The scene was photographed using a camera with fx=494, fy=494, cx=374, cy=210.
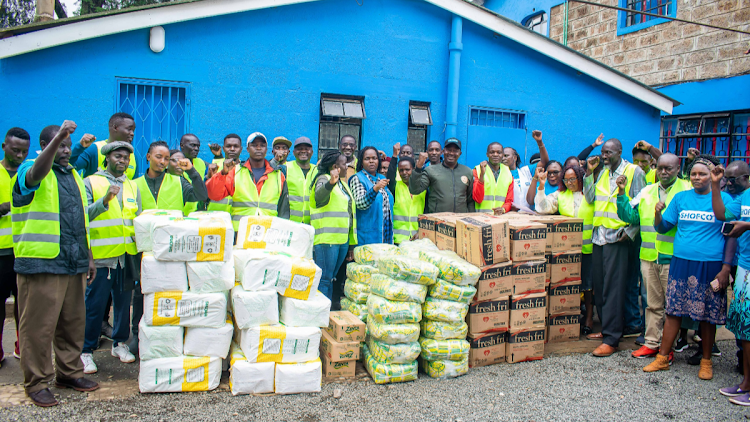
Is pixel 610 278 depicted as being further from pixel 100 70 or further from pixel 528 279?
pixel 100 70

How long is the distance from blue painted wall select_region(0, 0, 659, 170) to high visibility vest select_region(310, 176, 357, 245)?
8.95 feet

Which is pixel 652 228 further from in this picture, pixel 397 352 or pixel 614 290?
pixel 397 352

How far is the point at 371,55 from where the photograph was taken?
817 cm

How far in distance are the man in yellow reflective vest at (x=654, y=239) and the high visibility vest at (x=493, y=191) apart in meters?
1.57

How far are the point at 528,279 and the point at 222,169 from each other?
3.25m

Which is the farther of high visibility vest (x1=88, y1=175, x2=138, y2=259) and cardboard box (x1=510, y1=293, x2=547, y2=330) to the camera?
cardboard box (x1=510, y1=293, x2=547, y2=330)

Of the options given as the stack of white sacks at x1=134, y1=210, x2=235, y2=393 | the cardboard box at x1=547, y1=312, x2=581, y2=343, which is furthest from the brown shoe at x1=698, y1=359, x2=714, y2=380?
the stack of white sacks at x1=134, y1=210, x2=235, y2=393

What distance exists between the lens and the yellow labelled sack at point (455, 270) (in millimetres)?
4441

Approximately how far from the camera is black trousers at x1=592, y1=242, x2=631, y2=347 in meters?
5.30

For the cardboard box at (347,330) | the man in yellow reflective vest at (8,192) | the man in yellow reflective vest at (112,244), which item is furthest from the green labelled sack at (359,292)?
the man in yellow reflective vest at (8,192)

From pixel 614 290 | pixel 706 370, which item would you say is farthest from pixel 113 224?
pixel 706 370

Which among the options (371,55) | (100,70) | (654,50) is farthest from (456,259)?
(654,50)

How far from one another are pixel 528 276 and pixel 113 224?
3.96 m

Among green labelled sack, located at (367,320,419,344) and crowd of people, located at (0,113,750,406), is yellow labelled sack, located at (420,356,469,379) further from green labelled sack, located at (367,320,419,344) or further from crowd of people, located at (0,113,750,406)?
crowd of people, located at (0,113,750,406)
